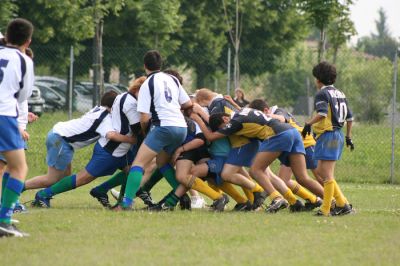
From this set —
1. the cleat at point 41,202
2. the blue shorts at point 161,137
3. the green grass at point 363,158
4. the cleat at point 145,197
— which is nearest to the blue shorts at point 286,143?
the blue shorts at point 161,137

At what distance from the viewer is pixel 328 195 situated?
469 inches

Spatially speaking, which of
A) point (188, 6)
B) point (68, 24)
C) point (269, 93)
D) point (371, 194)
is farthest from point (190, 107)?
point (188, 6)

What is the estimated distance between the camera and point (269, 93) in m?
33.8

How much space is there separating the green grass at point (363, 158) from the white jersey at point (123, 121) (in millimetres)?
7794

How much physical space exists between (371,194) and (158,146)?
18.8 feet

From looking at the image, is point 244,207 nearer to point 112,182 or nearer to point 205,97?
point 205,97

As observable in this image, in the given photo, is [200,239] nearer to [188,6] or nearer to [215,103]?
[215,103]

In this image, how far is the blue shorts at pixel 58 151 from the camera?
12891 millimetres

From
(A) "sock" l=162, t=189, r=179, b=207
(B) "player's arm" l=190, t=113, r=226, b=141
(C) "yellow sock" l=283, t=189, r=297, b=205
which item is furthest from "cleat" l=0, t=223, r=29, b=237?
(C) "yellow sock" l=283, t=189, r=297, b=205

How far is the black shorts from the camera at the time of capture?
12.7 meters

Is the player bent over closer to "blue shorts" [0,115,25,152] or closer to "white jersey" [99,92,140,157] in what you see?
"white jersey" [99,92,140,157]

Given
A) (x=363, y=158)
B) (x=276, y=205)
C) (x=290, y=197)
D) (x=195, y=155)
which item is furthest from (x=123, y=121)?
(x=363, y=158)

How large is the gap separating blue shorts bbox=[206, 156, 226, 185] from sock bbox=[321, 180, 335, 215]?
1473 mm

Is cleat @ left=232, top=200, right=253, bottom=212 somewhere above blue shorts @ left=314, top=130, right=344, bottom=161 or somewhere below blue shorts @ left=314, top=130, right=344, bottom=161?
below
